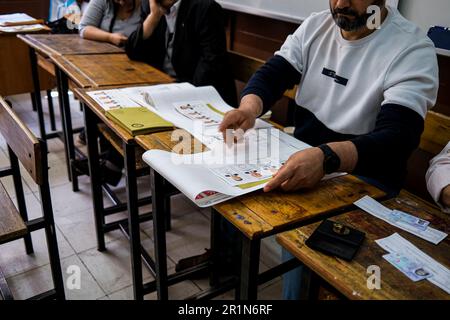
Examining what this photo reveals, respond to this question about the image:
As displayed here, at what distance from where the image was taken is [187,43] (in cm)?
206

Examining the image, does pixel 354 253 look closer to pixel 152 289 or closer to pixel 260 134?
pixel 260 134

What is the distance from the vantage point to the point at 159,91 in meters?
1.55

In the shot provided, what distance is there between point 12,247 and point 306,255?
1.75 metres

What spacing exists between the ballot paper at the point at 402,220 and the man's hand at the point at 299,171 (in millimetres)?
118

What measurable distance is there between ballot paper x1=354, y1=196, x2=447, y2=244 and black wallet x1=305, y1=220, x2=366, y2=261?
0.11m

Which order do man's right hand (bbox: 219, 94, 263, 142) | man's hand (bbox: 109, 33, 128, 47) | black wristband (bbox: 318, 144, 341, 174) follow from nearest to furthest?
black wristband (bbox: 318, 144, 341, 174) → man's right hand (bbox: 219, 94, 263, 142) → man's hand (bbox: 109, 33, 128, 47)

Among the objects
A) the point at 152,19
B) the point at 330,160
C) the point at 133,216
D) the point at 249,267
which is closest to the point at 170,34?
the point at 152,19

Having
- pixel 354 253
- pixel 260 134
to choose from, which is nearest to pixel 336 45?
pixel 260 134

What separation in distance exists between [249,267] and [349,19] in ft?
2.44

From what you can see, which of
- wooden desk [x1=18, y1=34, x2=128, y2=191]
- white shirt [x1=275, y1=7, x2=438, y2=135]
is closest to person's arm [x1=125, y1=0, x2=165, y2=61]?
wooden desk [x1=18, y1=34, x2=128, y2=191]

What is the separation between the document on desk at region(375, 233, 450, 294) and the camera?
739mm

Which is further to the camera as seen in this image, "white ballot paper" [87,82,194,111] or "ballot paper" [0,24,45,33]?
"ballot paper" [0,24,45,33]

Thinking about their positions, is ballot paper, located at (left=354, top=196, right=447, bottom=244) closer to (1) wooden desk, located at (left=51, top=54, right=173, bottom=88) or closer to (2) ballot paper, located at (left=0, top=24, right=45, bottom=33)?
(1) wooden desk, located at (left=51, top=54, right=173, bottom=88)

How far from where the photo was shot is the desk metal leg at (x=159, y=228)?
124 cm
